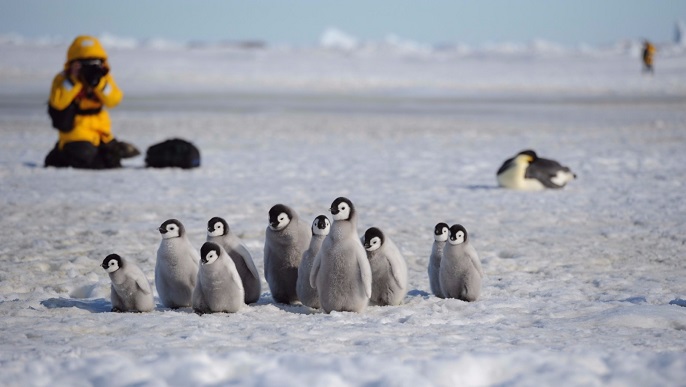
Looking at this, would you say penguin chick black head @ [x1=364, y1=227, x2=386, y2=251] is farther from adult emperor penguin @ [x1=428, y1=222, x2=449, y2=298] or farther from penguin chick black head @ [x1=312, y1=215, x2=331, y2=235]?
adult emperor penguin @ [x1=428, y1=222, x2=449, y2=298]

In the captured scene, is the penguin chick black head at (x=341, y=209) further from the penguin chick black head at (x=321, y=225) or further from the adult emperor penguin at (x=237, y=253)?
the adult emperor penguin at (x=237, y=253)

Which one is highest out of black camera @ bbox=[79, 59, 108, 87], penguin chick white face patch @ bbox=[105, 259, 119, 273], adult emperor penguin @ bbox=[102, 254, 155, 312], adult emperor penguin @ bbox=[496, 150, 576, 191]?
black camera @ bbox=[79, 59, 108, 87]

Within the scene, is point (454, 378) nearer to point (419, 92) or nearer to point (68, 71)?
point (68, 71)

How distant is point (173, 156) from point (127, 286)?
6.25m

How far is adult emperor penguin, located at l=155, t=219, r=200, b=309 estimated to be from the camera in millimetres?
4277

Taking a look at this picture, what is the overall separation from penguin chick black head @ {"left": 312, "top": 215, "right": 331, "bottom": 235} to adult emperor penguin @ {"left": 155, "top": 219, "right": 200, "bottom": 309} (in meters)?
0.60

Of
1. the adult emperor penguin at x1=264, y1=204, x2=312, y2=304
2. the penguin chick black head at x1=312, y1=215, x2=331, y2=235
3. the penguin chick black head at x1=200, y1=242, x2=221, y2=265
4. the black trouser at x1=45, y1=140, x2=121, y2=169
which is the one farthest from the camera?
the black trouser at x1=45, y1=140, x2=121, y2=169

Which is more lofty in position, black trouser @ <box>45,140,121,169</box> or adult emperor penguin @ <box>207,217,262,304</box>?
black trouser @ <box>45,140,121,169</box>

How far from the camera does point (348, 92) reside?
29500mm

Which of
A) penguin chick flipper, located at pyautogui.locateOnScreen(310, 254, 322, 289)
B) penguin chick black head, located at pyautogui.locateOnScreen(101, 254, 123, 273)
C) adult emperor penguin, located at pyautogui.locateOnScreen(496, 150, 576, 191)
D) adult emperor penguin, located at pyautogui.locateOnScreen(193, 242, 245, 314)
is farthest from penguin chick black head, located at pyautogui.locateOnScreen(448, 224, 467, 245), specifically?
adult emperor penguin, located at pyautogui.locateOnScreen(496, 150, 576, 191)

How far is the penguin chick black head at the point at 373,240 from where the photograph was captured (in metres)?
4.27

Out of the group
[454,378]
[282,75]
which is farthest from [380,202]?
[282,75]

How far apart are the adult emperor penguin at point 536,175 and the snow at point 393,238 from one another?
0.56 feet

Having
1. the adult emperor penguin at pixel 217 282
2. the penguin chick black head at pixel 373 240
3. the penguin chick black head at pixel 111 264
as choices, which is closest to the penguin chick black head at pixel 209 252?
the adult emperor penguin at pixel 217 282
